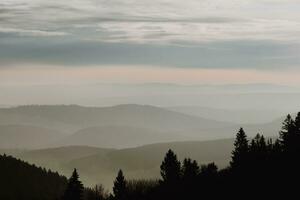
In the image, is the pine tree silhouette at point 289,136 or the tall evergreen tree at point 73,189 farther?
the tall evergreen tree at point 73,189

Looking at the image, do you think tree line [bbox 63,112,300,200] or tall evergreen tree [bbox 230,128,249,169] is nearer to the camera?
tree line [bbox 63,112,300,200]

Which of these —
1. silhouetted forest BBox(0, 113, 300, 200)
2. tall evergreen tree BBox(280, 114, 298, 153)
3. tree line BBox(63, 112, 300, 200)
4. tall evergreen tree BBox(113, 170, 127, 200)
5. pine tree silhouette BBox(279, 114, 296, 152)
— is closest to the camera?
tree line BBox(63, 112, 300, 200)

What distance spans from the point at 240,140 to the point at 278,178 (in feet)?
129

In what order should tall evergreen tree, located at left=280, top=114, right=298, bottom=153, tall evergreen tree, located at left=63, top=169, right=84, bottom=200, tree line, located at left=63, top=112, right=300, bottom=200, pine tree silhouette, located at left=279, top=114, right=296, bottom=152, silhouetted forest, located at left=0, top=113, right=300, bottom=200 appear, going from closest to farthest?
tree line, located at left=63, top=112, right=300, bottom=200 → silhouetted forest, located at left=0, top=113, right=300, bottom=200 → tall evergreen tree, located at left=280, top=114, right=298, bottom=153 → pine tree silhouette, located at left=279, top=114, right=296, bottom=152 → tall evergreen tree, located at left=63, top=169, right=84, bottom=200

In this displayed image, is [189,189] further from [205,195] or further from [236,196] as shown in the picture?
[236,196]

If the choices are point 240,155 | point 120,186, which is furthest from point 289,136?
point 120,186

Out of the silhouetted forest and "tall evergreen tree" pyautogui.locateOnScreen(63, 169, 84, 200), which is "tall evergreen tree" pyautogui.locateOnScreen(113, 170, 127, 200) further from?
"tall evergreen tree" pyautogui.locateOnScreen(63, 169, 84, 200)

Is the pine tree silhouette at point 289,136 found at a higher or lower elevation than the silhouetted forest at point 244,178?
higher

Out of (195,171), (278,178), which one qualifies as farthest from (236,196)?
(195,171)

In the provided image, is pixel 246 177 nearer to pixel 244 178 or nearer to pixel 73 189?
pixel 244 178

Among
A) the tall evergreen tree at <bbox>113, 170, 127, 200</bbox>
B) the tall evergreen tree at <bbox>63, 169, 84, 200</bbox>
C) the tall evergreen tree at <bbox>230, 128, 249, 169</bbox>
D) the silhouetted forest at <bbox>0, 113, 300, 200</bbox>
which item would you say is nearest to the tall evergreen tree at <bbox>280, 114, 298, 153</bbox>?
the silhouetted forest at <bbox>0, 113, 300, 200</bbox>

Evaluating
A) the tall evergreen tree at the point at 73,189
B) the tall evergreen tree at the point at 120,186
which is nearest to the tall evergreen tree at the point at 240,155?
the tall evergreen tree at the point at 120,186

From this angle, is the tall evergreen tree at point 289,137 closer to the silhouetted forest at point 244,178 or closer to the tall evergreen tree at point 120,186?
the silhouetted forest at point 244,178

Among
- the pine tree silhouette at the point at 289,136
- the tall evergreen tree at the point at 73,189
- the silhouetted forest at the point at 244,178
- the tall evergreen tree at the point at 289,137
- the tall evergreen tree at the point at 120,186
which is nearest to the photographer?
the silhouetted forest at the point at 244,178
